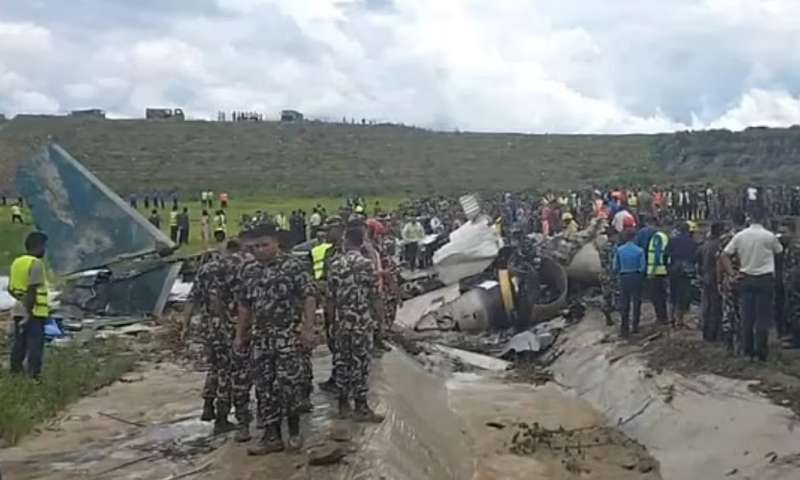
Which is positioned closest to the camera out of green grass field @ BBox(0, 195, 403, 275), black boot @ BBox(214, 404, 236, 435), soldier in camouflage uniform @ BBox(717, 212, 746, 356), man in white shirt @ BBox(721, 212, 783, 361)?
black boot @ BBox(214, 404, 236, 435)

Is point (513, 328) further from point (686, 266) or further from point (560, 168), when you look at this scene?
point (560, 168)

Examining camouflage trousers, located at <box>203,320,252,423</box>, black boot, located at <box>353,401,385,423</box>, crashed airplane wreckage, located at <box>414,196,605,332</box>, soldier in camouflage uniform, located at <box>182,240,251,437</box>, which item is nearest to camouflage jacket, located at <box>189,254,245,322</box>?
soldier in camouflage uniform, located at <box>182,240,251,437</box>

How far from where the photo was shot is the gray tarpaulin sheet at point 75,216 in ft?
61.5

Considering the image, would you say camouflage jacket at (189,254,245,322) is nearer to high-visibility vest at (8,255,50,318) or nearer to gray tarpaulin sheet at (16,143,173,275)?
high-visibility vest at (8,255,50,318)

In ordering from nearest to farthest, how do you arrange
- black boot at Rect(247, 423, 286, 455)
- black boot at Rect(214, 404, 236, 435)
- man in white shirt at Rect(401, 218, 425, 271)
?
black boot at Rect(247, 423, 286, 455), black boot at Rect(214, 404, 236, 435), man in white shirt at Rect(401, 218, 425, 271)

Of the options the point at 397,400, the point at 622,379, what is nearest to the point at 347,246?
the point at 397,400

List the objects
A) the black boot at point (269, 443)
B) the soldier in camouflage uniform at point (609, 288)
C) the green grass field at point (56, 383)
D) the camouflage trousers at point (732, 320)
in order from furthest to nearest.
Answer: the soldier in camouflage uniform at point (609, 288) < the camouflage trousers at point (732, 320) < the green grass field at point (56, 383) < the black boot at point (269, 443)

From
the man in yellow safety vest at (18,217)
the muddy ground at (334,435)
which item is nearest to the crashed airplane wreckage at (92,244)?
the muddy ground at (334,435)

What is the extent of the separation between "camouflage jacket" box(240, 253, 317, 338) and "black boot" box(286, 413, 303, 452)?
0.78m

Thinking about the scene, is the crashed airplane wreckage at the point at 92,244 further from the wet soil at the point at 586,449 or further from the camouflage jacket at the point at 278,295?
the camouflage jacket at the point at 278,295

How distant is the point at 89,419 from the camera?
11.5 metres

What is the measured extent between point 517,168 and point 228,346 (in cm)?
6840

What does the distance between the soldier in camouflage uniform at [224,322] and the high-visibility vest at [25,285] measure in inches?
111

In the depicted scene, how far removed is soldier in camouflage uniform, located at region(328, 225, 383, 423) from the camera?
9.43 m
